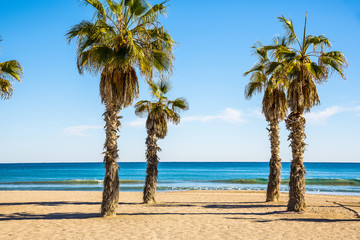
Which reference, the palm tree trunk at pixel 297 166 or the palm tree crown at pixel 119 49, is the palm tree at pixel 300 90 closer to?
the palm tree trunk at pixel 297 166

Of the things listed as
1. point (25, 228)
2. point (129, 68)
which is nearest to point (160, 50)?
point (129, 68)

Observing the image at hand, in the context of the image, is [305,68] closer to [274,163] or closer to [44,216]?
[274,163]

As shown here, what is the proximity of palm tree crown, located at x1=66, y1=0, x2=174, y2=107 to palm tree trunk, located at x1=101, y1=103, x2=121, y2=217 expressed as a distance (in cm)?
62

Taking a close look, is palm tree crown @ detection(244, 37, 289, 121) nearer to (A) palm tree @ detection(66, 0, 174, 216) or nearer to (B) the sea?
(A) palm tree @ detection(66, 0, 174, 216)

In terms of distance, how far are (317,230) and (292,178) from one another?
13.3 feet

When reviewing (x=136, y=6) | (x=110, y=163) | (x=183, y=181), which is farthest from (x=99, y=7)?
(x=183, y=181)

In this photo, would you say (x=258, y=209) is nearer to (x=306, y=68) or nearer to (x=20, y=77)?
(x=306, y=68)

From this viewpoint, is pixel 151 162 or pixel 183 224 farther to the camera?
pixel 151 162

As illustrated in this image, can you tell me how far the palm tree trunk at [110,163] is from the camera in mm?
13422

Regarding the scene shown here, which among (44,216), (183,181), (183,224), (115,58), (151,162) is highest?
(115,58)

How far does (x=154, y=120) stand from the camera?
18.8 meters

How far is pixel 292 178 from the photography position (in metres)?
15.2

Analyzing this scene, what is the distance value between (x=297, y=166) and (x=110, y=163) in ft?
26.2

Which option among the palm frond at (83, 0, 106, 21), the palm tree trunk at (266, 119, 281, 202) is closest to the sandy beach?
the palm tree trunk at (266, 119, 281, 202)
